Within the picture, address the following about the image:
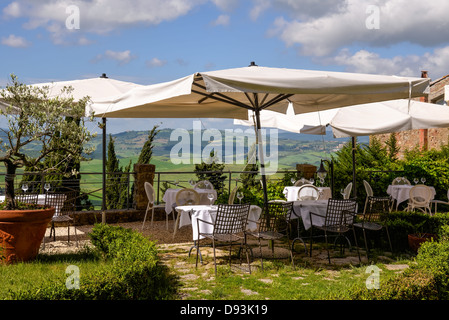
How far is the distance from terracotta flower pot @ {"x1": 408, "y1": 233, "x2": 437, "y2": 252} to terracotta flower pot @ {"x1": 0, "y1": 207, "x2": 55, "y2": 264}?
528 cm

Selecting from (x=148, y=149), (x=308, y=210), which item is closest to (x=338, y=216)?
(x=308, y=210)

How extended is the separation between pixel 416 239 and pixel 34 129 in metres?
5.57

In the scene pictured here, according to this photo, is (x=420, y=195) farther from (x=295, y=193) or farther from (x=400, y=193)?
(x=295, y=193)

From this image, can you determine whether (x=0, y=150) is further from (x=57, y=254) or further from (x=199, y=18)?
(x=199, y=18)

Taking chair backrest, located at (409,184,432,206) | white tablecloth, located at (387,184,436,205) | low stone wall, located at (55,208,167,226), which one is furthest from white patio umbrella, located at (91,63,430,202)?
white tablecloth, located at (387,184,436,205)

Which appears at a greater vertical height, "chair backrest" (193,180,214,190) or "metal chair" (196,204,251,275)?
"chair backrest" (193,180,214,190)

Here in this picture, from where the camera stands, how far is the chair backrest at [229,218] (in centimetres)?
562

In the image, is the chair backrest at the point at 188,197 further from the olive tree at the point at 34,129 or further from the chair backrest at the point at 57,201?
the olive tree at the point at 34,129

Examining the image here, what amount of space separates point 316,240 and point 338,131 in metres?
2.35

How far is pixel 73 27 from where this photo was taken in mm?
5566

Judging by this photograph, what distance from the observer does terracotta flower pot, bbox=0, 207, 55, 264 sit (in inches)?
213

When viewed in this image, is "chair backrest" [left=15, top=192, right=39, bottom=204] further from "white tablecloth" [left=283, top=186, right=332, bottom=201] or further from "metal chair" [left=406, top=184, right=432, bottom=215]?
"metal chair" [left=406, top=184, right=432, bottom=215]

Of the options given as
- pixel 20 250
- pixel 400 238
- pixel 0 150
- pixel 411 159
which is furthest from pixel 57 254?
pixel 411 159

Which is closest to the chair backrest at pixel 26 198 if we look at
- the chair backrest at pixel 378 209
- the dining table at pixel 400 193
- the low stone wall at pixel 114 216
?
the low stone wall at pixel 114 216
